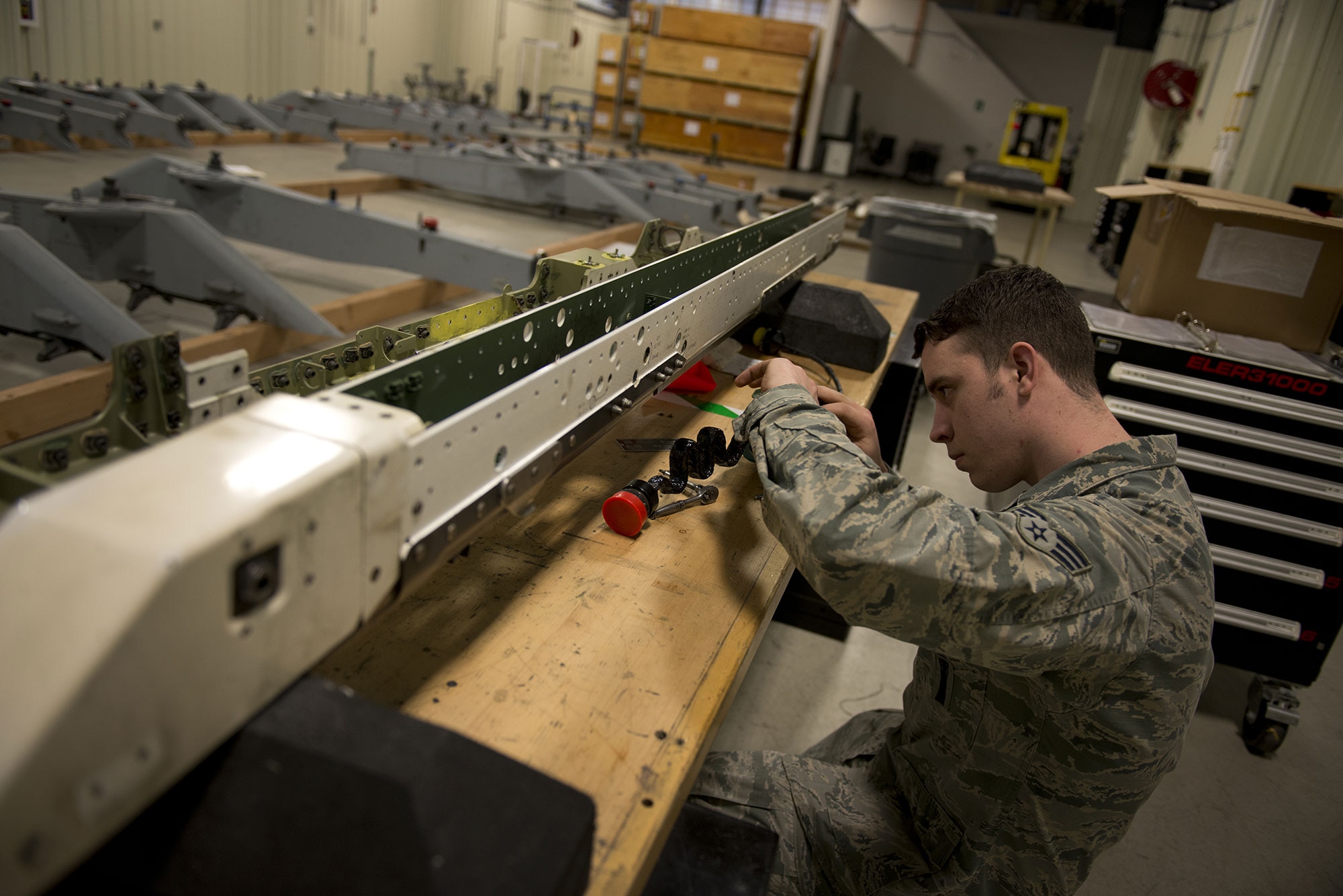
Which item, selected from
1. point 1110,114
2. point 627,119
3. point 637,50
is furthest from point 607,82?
point 1110,114

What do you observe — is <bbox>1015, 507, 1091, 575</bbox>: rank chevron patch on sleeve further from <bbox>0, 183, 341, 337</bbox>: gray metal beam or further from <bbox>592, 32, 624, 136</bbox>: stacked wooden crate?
<bbox>592, 32, 624, 136</bbox>: stacked wooden crate

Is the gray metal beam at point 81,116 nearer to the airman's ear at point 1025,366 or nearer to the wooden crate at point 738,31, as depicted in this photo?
the airman's ear at point 1025,366

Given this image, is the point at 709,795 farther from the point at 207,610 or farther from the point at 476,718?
the point at 207,610

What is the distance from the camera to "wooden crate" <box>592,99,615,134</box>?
12.2 metres

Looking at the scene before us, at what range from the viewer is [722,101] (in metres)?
11.2

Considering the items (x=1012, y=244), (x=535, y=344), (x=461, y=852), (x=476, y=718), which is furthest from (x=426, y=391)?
(x=1012, y=244)

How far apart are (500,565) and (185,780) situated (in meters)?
0.58

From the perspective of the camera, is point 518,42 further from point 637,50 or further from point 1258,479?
point 1258,479

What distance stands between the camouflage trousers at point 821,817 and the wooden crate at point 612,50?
12096 millimetres

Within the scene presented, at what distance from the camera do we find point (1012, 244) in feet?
28.6

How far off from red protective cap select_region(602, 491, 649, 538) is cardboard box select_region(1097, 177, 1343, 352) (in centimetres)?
195

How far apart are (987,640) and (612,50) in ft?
41.6

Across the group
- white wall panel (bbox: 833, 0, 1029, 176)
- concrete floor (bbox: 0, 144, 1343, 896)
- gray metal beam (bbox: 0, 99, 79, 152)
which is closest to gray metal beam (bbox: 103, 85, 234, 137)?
gray metal beam (bbox: 0, 99, 79, 152)

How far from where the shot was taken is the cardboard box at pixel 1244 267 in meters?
2.27
